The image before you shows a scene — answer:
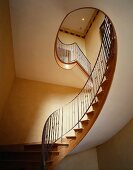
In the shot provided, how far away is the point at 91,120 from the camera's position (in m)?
3.63

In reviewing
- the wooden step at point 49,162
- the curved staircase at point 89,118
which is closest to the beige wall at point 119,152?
the curved staircase at point 89,118

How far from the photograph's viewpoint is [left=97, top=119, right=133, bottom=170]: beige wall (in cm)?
414

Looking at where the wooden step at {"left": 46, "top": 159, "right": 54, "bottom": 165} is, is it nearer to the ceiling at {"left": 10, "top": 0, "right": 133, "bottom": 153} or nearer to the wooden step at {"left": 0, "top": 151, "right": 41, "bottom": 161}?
the wooden step at {"left": 0, "top": 151, "right": 41, "bottom": 161}

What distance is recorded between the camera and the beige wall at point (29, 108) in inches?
199

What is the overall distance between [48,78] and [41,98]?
784 millimetres

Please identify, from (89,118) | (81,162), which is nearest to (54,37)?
(89,118)

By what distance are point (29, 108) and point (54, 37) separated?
265 cm

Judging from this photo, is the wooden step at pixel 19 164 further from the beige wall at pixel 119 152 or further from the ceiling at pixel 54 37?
the beige wall at pixel 119 152

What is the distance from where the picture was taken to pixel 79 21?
25.9ft

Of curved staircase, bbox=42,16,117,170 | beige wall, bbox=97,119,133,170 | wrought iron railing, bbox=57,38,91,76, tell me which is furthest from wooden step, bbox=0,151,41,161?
wrought iron railing, bbox=57,38,91,76

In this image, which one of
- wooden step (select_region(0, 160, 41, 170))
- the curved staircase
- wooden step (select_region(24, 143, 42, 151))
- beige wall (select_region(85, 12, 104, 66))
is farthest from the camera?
beige wall (select_region(85, 12, 104, 66))

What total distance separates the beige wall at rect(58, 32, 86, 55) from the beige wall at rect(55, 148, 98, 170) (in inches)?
194

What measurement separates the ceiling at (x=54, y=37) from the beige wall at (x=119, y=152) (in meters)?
0.28

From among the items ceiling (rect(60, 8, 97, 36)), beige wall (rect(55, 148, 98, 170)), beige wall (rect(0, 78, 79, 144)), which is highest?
ceiling (rect(60, 8, 97, 36))
